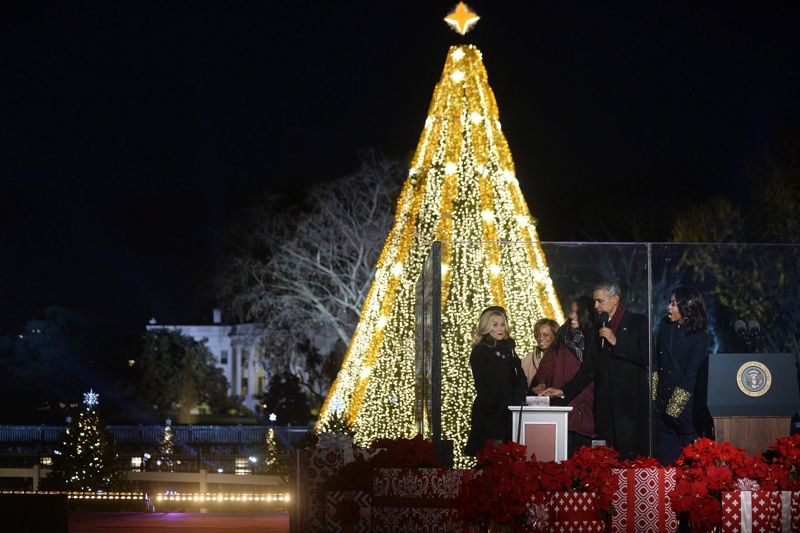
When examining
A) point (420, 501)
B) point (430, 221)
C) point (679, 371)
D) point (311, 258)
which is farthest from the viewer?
point (311, 258)

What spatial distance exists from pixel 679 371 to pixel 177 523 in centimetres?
500

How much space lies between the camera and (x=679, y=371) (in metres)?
10.8

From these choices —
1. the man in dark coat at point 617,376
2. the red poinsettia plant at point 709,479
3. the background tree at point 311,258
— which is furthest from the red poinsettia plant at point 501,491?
the background tree at point 311,258

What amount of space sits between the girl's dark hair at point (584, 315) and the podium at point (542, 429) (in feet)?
2.44

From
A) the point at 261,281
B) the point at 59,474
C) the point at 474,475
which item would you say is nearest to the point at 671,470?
the point at 474,475

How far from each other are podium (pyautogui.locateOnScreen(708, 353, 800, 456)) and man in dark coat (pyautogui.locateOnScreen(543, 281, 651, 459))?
0.60 m

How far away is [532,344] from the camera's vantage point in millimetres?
11148

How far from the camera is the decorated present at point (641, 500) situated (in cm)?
933

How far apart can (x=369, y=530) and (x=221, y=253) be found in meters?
21.5

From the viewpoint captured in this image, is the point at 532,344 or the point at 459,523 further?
the point at 532,344

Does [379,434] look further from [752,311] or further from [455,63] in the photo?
[752,311]

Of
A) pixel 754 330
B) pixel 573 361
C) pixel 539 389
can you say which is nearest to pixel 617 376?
pixel 573 361

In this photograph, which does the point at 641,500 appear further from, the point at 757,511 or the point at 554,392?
the point at 554,392

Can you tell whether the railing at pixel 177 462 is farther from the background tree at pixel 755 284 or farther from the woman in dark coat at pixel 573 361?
the background tree at pixel 755 284
